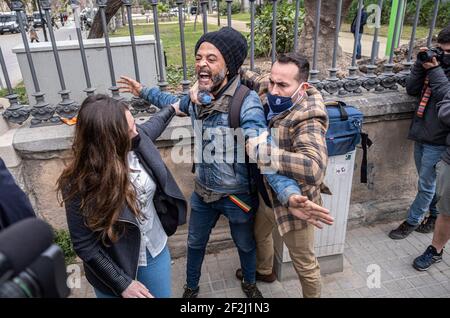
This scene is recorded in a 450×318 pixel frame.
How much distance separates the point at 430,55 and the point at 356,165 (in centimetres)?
118

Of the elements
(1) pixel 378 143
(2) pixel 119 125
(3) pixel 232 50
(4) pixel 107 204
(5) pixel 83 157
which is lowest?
(1) pixel 378 143

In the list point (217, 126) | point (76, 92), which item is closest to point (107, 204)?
point (217, 126)

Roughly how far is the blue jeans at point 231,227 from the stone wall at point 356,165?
607 millimetres

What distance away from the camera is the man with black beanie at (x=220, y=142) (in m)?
2.21

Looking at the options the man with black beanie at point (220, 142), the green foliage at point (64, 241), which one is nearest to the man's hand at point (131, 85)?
the man with black beanie at point (220, 142)

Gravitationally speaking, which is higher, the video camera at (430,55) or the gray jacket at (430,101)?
the video camera at (430,55)

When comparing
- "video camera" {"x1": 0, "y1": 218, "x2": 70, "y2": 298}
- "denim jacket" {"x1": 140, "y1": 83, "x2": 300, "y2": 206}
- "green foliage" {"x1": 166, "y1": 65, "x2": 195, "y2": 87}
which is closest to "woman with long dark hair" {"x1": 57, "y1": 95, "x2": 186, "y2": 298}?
"denim jacket" {"x1": 140, "y1": 83, "x2": 300, "y2": 206}

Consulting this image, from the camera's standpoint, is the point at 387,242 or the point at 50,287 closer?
the point at 50,287

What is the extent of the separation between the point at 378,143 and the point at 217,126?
6.61 feet

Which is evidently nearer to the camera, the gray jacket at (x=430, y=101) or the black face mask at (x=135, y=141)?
the black face mask at (x=135, y=141)

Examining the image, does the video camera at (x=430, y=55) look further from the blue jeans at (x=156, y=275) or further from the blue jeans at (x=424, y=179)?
the blue jeans at (x=156, y=275)

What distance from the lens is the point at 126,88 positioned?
286cm

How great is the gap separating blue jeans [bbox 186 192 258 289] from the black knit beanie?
899 mm

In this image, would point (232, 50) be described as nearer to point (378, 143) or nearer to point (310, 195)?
point (310, 195)
